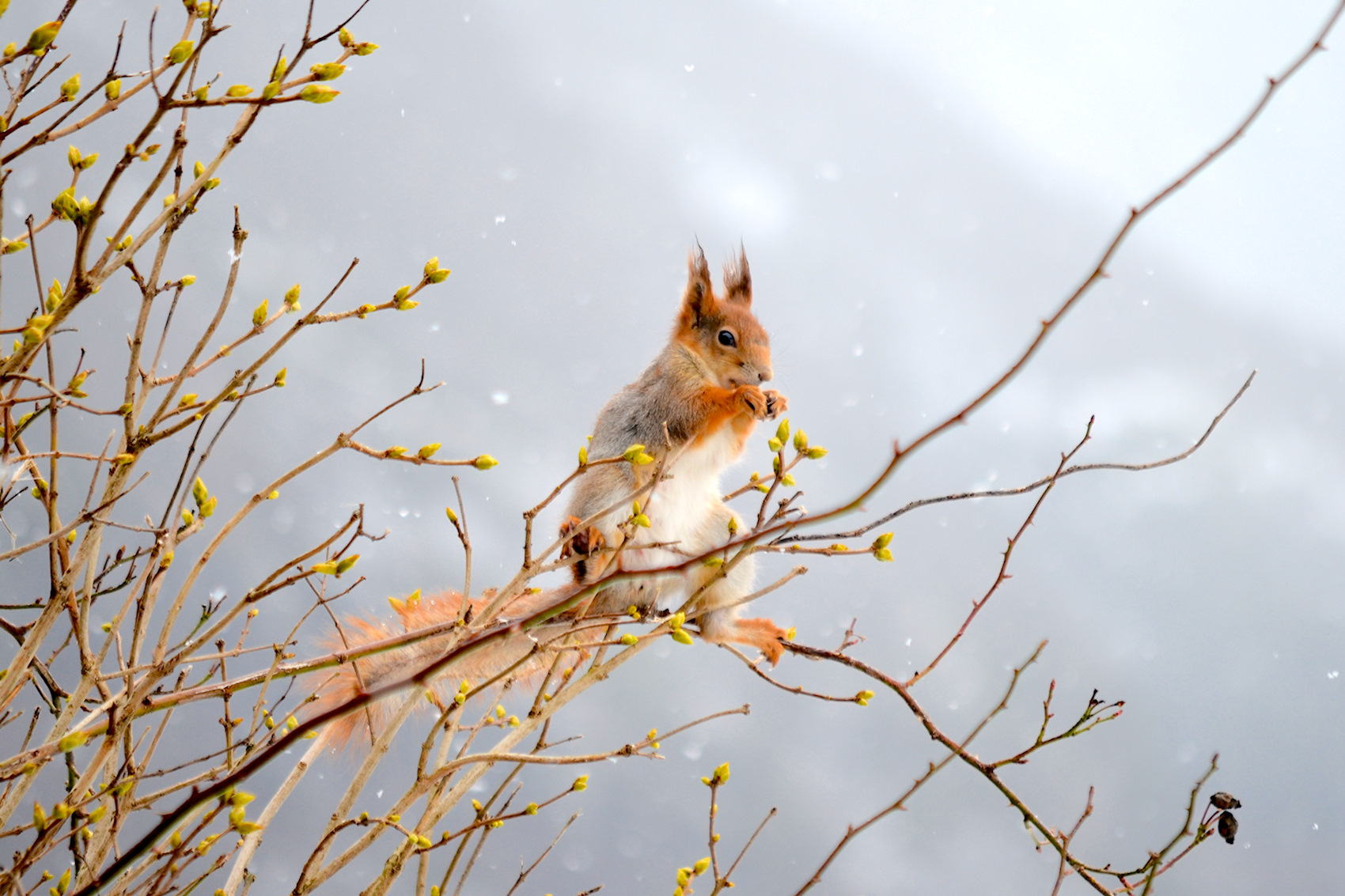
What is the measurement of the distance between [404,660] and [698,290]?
106cm

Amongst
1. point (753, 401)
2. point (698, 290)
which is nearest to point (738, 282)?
point (698, 290)

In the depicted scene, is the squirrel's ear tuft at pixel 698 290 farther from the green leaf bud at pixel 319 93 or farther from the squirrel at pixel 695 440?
the green leaf bud at pixel 319 93

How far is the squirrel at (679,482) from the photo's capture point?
167cm

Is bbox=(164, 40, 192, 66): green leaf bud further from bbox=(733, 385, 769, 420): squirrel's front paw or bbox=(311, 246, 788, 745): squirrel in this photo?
bbox=(733, 385, 769, 420): squirrel's front paw

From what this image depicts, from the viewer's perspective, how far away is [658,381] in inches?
81.4

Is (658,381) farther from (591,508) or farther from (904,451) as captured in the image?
(904,451)

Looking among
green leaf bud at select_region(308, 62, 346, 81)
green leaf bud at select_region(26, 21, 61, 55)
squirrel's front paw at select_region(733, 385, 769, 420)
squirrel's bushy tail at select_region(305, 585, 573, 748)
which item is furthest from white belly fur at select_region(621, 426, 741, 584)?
green leaf bud at select_region(26, 21, 61, 55)

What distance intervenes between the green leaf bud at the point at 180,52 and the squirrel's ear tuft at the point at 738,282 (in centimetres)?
154

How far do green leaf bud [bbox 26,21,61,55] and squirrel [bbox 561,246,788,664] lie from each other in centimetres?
113

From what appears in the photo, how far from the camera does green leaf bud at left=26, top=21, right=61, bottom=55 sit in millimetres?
714

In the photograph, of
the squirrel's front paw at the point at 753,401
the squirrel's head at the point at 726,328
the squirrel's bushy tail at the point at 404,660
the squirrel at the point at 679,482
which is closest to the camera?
the squirrel's bushy tail at the point at 404,660

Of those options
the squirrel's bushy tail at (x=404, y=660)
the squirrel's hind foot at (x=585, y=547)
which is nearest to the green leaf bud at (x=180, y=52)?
the squirrel's bushy tail at (x=404, y=660)

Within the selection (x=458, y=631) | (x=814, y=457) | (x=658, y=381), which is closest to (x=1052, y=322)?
(x=814, y=457)

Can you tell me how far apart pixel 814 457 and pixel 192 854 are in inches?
34.9
